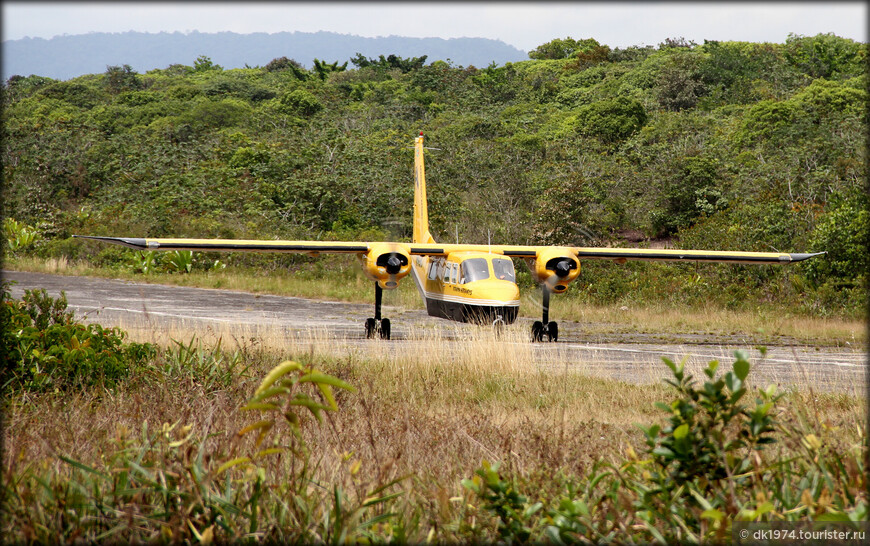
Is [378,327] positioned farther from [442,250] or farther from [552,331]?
[552,331]

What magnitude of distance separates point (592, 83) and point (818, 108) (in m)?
20.2

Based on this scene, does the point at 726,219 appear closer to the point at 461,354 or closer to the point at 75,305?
the point at 461,354

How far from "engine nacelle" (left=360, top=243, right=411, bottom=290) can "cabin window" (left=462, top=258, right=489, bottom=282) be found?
4.17 feet

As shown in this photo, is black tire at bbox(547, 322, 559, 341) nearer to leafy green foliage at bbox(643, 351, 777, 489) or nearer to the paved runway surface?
the paved runway surface

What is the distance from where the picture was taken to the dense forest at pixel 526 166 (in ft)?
80.4

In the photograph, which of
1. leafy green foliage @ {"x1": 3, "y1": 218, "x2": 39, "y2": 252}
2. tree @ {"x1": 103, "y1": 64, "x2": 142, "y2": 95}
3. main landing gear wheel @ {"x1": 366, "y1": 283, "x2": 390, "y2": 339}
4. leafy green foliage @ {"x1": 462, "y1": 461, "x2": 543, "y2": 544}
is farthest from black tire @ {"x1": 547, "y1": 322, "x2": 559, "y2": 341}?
tree @ {"x1": 103, "y1": 64, "x2": 142, "y2": 95}

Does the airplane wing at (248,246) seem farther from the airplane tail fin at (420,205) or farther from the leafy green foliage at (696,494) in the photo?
the leafy green foliage at (696,494)

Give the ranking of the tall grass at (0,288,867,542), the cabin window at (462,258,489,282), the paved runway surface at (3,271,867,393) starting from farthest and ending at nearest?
the cabin window at (462,258,489,282), the paved runway surface at (3,271,867,393), the tall grass at (0,288,867,542)

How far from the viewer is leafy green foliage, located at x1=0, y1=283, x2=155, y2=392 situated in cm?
744

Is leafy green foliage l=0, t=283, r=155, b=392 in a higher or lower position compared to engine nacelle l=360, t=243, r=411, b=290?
lower

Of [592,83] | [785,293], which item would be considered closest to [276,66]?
[592,83]

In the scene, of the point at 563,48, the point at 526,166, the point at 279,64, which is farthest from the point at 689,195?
the point at 279,64

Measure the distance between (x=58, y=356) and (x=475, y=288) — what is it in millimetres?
9496

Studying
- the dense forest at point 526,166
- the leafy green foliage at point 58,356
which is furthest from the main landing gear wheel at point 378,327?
the dense forest at point 526,166
